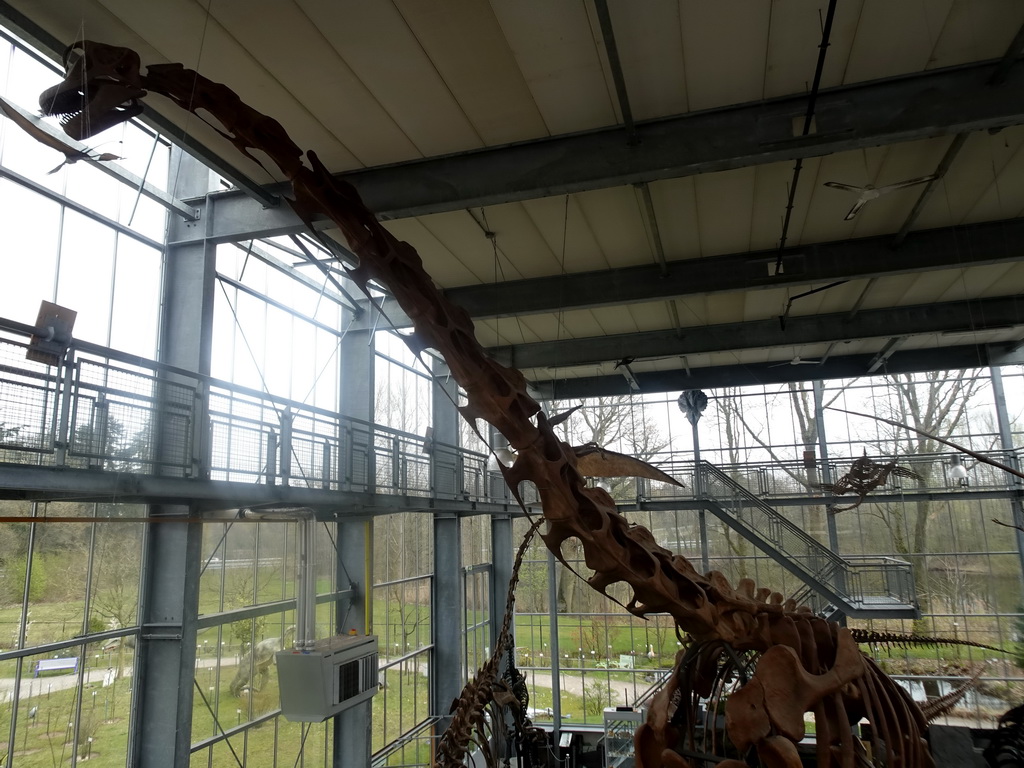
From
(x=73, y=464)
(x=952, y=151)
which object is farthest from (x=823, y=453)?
(x=73, y=464)

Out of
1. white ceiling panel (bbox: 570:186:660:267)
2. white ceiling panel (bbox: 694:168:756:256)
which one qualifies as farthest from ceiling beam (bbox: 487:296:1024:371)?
white ceiling panel (bbox: 570:186:660:267)

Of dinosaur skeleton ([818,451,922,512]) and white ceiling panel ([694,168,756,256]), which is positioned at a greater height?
white ceiling panel ([694,168,756,256])

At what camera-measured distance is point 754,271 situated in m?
9.84

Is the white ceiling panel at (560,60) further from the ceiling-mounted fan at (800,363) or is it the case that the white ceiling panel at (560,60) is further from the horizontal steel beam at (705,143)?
the ceiling-mounted fan at (800,363)

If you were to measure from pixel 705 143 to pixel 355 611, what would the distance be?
8628mm

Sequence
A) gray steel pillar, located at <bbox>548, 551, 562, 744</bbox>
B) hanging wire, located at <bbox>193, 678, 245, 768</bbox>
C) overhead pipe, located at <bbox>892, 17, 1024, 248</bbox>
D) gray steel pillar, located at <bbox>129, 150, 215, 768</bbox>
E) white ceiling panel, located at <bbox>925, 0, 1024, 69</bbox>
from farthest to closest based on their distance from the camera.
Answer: gray steel pillar, located at <bbox>548, 551, 562, 744</bbox>, hanging wire, located at <bbox>193, 678, 245, 768</bbox>, gray steel pillar, located at <bbox>129, 150, 215, 768</bbox>, overhead pipe, located at <bbox>892, 17, 1024, 248</bbox>, white ceiling panel, located at <bbox>925, 0, 1024, 69</bbox>

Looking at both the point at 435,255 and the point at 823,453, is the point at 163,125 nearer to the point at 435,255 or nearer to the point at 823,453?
the point at 435,255

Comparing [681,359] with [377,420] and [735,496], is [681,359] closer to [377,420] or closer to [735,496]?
[735,496]

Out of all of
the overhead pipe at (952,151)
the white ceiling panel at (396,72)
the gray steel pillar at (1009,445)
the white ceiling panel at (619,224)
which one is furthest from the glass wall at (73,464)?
the gray steel pillar at (1009,445)

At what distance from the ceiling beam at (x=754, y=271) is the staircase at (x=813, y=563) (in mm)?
7540

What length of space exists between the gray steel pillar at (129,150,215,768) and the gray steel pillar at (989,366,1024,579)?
54.9 feet

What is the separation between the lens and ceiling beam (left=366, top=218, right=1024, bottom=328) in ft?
29.8

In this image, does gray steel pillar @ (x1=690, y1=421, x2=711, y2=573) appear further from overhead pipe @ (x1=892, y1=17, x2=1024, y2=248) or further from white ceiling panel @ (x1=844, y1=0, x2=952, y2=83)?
white ceiling panel @ (x1=844, y1=0, x2=952, y2=83)

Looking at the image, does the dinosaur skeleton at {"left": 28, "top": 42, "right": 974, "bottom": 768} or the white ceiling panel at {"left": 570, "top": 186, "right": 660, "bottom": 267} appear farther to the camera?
the white ceiling panel at {"left": 570, "top": 186, "right": 660, "bottom": 267}
